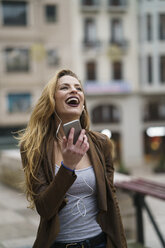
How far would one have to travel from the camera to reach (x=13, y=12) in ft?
85.7

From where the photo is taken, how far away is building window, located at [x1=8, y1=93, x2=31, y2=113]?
26.8 metres

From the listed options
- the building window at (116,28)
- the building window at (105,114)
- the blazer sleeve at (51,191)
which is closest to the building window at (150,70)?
the building window at (116,28)

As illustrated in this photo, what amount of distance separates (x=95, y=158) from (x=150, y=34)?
27913 mm

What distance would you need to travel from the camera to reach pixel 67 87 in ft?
7.91

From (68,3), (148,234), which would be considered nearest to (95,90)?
(68,3)

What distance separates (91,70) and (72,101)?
26.5 metres

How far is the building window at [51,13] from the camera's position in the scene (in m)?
27.0

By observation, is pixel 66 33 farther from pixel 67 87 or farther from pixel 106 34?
pixel 67 87

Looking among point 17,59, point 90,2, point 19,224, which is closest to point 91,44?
point 90,2

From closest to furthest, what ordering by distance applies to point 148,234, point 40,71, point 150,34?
1. point 148,234
2. point 40,71
3. point 150,34

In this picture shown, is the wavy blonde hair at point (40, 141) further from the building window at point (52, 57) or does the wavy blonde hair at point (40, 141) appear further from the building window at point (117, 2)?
the building window at point (117, 2)

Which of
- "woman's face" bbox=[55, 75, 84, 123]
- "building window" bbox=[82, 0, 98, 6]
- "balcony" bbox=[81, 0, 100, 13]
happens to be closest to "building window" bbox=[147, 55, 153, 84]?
"balcony" bbox=[81, 0, 100, 13]

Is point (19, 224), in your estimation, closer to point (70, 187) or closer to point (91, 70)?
point (70, 187)

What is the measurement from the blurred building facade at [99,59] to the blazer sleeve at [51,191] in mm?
24731
